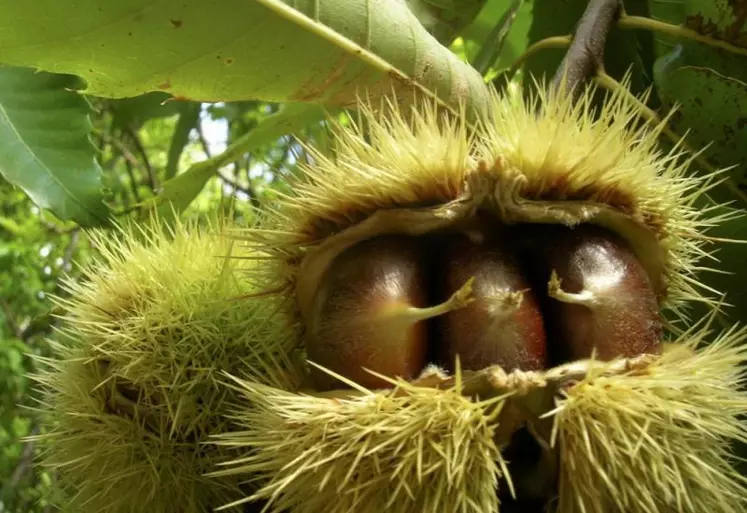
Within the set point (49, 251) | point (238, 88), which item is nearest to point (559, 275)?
point (238, 88)

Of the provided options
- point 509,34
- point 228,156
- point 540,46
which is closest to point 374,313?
point 228,156

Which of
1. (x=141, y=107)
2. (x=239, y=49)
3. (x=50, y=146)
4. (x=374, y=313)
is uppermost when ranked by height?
(x=239, y=49)

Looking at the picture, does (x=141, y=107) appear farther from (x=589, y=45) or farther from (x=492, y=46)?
(x=589, y=45)

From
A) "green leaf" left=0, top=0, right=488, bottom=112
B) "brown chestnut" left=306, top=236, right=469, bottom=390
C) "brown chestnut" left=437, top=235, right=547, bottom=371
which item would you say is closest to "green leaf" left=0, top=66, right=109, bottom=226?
"green leaf" left=0, top=0, right=488, bottom=112

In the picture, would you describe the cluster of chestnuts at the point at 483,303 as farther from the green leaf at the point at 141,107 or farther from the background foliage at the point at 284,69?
the green leaf at the point at 141,107

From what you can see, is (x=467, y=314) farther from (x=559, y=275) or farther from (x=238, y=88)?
(x=238, y=88)

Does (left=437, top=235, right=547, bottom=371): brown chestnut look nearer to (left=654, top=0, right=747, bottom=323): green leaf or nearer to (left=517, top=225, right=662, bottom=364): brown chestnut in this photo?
(left=517, top=225, right=662, bottom=364): brown chestnut

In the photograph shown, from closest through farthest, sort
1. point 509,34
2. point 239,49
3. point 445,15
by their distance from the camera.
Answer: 1. point 239,49
2. point 445,15
3. point 509,34

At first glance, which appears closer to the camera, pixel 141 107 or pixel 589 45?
pixel 589 45

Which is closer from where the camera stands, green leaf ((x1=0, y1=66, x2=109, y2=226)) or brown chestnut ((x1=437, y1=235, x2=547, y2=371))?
brown chestnut ((x1=437, y1=235, x2=547, y2=371))
